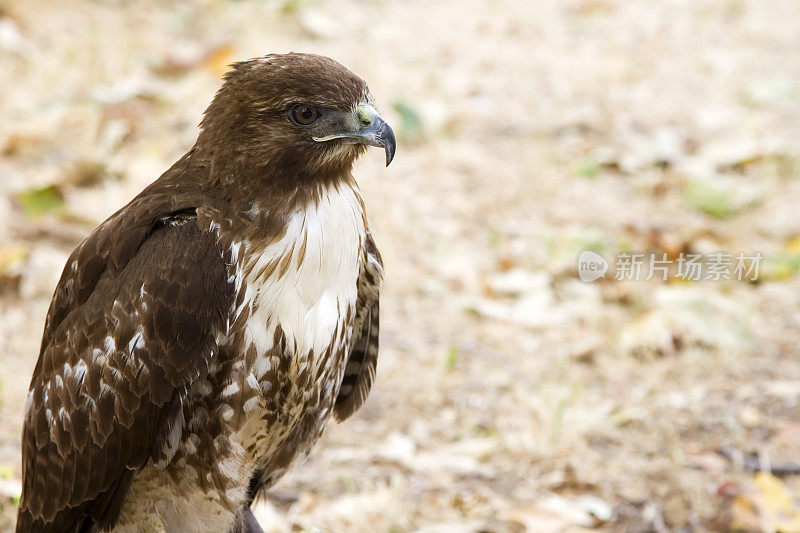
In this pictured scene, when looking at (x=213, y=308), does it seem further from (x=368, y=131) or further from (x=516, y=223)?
(x=516, y=223)

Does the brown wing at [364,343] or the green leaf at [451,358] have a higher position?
the brown wing at [364,343]

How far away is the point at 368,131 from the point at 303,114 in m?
0.20

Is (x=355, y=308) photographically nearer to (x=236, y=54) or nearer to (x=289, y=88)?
(x=289, y=88)

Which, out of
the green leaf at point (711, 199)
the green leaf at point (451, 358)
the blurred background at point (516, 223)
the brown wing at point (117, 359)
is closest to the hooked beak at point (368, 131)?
the brown wing at point (117, 359)

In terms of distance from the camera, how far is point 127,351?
2.98 meters

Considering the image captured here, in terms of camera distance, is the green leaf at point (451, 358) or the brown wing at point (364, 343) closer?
the brown wing at point (364, 343)

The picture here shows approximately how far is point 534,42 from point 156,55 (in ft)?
11.2

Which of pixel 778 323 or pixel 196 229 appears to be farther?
pixel 778 323

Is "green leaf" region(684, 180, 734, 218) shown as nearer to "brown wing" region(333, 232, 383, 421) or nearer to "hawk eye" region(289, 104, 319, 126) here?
"brown wing" region(333, 232, 383, 421)

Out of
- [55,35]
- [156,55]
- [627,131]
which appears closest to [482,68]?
[627,131]

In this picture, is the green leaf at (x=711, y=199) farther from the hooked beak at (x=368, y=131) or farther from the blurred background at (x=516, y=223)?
the hooked beak at (x=368, y=131)

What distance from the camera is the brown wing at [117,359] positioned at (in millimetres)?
2938

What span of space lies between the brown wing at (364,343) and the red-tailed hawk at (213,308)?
19cm

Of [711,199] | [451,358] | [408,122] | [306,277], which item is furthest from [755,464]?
[408,122]
